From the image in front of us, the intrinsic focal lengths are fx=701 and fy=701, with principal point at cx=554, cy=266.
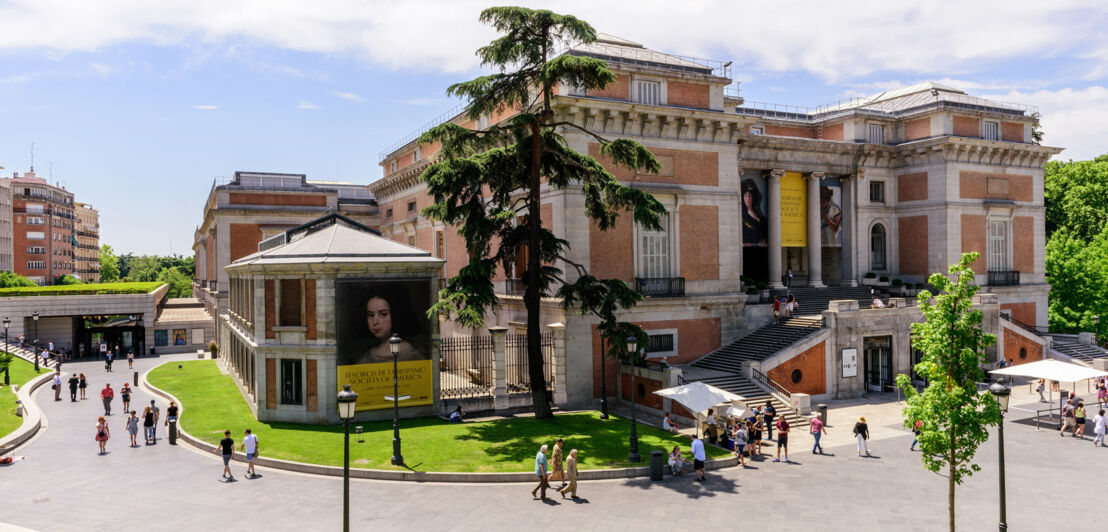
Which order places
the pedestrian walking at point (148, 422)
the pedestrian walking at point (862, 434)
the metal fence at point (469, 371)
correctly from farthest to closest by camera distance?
the metal fence at point (469, 371), the pedestrian walking at point (148, 422), the pedestrian walking at point (862, 434)

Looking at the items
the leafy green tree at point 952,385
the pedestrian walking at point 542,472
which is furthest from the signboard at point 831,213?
the pedestrian walking at point 542,472

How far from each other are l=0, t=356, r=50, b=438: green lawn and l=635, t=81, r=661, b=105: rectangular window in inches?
1058

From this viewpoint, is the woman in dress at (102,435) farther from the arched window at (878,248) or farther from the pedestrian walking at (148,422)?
the arched window at (878,248)

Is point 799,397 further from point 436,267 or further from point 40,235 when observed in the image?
point 40,235

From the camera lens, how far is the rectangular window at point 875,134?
4112 centimetres

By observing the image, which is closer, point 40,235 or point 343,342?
point 343,342

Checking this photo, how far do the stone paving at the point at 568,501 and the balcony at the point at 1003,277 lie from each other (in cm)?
2054

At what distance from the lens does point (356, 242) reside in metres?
26.8

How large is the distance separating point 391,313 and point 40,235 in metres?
108

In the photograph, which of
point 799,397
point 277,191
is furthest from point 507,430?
point 277,191

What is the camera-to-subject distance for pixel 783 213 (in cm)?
3900

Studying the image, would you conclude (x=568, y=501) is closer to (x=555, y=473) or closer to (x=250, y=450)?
(x=555, y=473)

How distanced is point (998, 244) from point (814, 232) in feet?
39.5

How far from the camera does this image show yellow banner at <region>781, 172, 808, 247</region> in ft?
128
